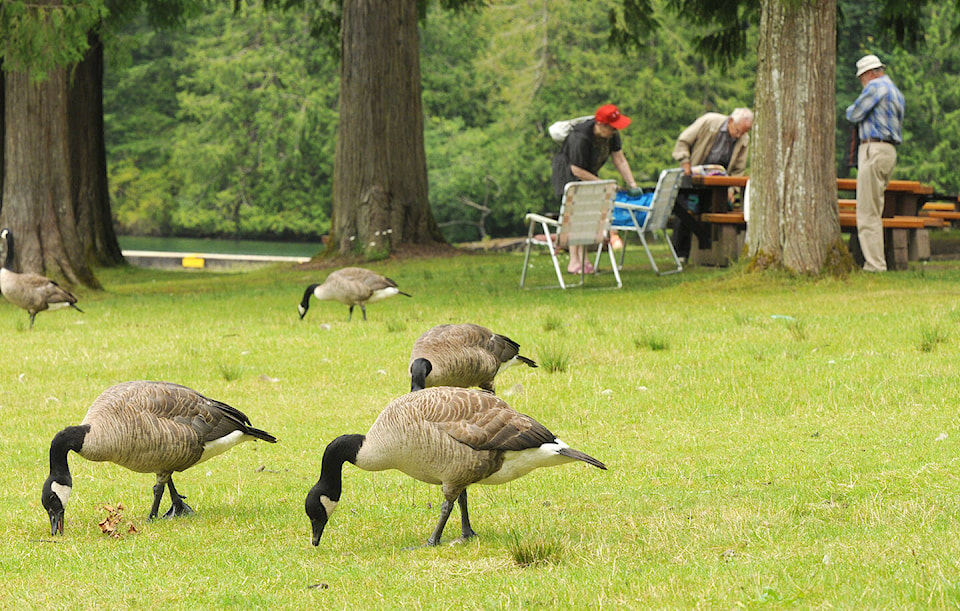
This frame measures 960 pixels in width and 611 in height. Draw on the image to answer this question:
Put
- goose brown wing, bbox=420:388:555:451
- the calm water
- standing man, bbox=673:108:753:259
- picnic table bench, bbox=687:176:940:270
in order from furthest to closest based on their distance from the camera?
the calm water → standing man, bbox=673:108:753:259 → picnic table bench, bbox=687:176:940:270 → goose brown wing, bbox=420:388:555:451

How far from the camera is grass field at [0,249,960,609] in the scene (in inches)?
173

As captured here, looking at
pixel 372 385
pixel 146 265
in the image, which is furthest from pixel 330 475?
pixel 146 265

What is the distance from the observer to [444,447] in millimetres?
4938

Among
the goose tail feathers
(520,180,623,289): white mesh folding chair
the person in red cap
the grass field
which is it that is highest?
the person in red cap

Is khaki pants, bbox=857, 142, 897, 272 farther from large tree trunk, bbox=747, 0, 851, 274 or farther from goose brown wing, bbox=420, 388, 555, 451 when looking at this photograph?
goose brown wing, bbox=420, 388, 555, 451

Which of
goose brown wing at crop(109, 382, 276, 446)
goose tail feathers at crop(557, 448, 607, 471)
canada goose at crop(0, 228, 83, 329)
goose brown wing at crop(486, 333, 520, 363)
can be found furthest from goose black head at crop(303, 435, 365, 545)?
canada goose at crop(0, 228, 83, 329)

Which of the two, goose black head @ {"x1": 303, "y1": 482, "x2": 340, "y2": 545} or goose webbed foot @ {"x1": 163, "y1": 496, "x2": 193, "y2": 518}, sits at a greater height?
goose black head @ {"x1": 303, "y1": 482, "x2": 340, "y2": 545}

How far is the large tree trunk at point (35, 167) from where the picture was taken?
16.8 metres

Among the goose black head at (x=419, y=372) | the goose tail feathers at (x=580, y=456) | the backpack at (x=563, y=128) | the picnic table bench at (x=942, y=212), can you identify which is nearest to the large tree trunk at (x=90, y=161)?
the backpack at (x=563, y=128)

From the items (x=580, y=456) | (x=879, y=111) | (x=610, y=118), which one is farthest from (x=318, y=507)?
(x=610, y=118)

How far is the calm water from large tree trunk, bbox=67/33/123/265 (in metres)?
24.3

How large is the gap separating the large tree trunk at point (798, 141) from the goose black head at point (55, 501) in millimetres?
10263

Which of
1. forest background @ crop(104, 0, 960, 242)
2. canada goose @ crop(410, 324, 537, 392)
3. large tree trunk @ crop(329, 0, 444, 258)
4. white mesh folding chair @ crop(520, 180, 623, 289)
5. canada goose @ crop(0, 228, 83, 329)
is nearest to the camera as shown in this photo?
canada goose @ crop(410, 324, 537, 392)

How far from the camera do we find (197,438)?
584 centimetres
